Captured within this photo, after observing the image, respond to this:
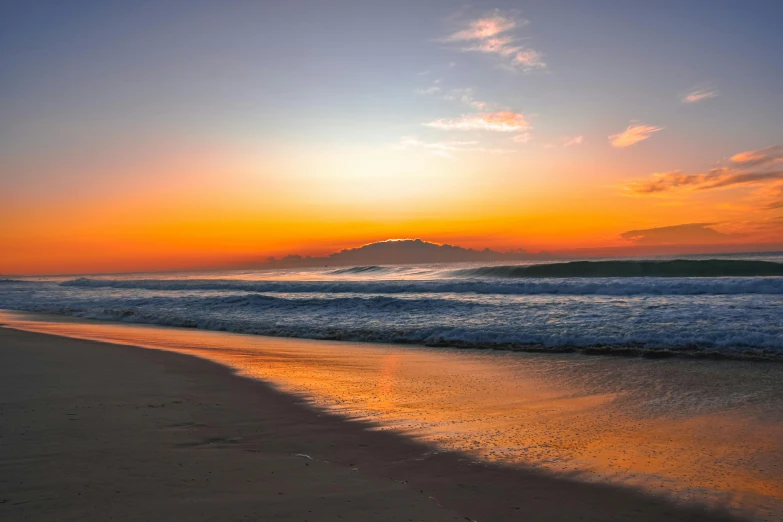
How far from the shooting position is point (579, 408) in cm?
569

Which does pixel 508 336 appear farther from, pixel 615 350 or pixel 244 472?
pixel 244 472

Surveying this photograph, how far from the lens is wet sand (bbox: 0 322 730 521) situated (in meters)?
3.14

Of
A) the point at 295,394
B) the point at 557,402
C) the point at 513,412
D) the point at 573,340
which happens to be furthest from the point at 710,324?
the point at 295,394

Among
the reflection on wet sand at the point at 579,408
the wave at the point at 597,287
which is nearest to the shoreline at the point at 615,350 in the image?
the reflection on wet sand at the point at 579,408

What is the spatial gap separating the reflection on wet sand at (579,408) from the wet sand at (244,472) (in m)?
0.39

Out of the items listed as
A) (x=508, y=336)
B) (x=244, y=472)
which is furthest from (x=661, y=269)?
(x=244, y=472)

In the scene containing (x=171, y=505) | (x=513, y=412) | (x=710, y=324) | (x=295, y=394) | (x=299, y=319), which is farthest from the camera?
(x=299, y=319)

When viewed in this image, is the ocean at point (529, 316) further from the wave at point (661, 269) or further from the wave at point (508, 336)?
the wave at point (661, 269)

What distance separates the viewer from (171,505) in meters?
3.12

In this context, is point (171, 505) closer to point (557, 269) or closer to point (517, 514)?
point (517, 514)

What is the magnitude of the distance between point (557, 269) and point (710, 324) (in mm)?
23925

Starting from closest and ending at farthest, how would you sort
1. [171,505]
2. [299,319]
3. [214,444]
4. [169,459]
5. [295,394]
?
[171,505]
[169,459]
[214,444]
[295,394]
[299,319]

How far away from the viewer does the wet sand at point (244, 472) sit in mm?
3145

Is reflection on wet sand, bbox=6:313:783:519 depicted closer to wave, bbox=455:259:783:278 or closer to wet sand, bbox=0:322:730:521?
wet sand, bbox=0:322:730:521
